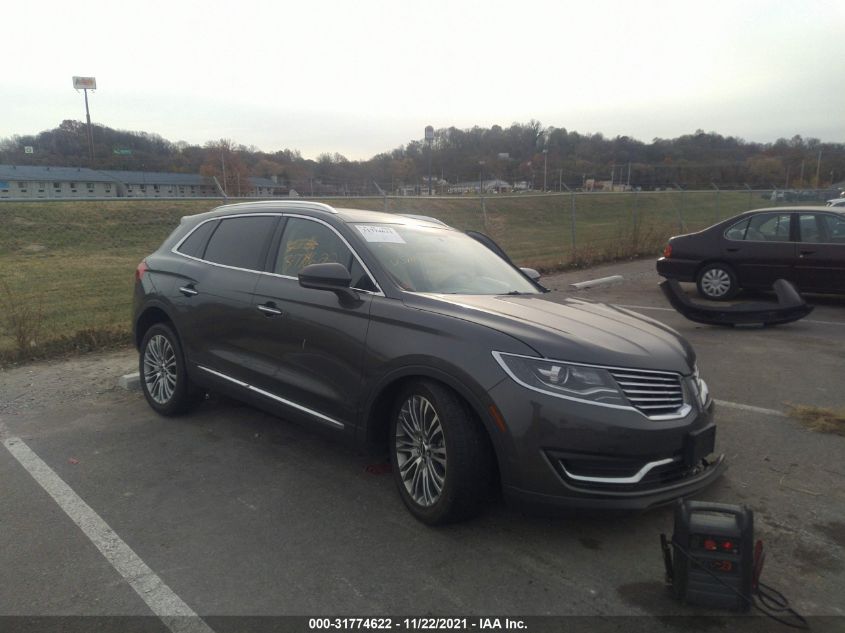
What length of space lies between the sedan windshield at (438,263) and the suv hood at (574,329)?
0.24m

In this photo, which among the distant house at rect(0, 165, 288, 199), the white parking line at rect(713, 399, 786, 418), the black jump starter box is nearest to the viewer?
the black jump starter box

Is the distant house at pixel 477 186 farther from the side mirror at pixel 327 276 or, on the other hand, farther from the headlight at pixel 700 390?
the headlight at pixel 700 390

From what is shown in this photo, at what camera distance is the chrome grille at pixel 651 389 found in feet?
10.4

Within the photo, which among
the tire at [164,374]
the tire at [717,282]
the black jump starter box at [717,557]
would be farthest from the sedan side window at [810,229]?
the tire at [164,374]

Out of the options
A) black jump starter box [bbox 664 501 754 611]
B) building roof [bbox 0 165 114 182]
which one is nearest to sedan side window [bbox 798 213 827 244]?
black jump starter box [bbox 664 501 754 611]

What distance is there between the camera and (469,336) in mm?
3316

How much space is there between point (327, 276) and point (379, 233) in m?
0.74

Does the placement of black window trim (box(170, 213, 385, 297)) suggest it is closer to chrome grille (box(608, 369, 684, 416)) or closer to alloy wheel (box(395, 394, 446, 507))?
alloy wheel (box(395, 394, 446, 507))

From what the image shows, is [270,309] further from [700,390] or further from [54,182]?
[54,182]

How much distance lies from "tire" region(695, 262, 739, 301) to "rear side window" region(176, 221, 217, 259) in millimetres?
8729

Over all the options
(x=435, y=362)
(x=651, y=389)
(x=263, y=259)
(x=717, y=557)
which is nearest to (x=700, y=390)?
(x=651, y=389)

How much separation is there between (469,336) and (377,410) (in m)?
0.78

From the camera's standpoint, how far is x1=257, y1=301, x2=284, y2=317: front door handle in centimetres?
434

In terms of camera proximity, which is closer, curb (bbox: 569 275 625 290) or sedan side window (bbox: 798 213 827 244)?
sedan side window (bbox: 798 213 827 244)
